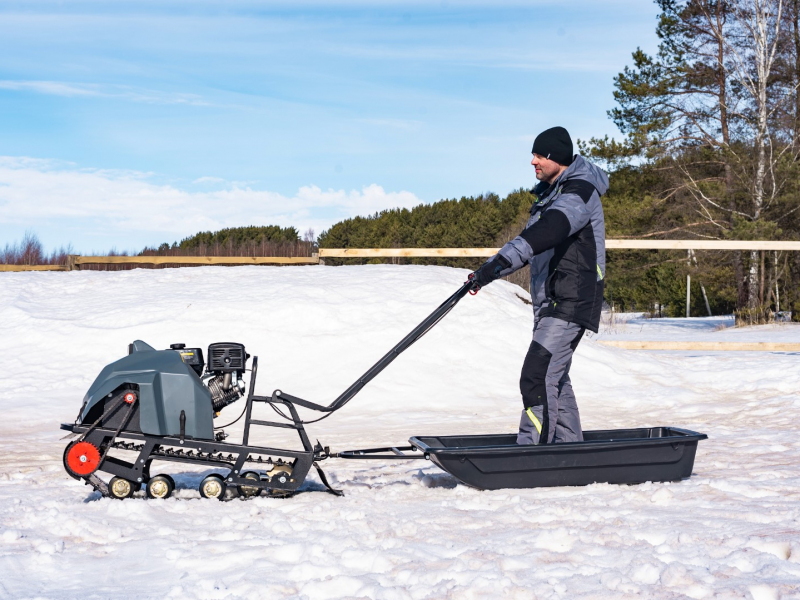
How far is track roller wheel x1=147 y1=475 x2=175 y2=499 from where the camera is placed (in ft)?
13.5

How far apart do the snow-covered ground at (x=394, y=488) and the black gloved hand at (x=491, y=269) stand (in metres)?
1.10

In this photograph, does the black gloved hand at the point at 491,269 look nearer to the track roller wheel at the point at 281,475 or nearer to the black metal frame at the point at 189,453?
the black metal frame at the point at 189,453

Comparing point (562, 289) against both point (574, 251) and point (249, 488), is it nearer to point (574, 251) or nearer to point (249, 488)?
point (574, 251)

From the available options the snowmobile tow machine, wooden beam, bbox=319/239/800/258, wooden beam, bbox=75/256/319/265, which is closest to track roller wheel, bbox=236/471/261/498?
the snowmobile tow machine

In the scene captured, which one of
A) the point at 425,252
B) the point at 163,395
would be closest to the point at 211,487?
the point at 163,395

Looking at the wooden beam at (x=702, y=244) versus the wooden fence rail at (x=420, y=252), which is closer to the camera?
the wooden beam at (x=702, y=244)

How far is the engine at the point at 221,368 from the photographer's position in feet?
13.8

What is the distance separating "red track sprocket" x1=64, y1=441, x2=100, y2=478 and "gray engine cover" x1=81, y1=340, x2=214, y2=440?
→ 20 centimetres

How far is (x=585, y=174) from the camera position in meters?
4.54

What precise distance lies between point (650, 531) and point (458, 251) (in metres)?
8.68

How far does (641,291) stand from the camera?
29.2 meters

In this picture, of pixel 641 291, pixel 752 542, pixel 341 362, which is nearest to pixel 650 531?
pixel 752 542

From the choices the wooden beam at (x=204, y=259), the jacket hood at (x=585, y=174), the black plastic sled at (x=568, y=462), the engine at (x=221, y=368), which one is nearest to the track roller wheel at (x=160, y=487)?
the engine at (x=221, y=368)

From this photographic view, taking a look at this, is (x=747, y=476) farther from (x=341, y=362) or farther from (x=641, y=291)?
(x=641, y=291)
